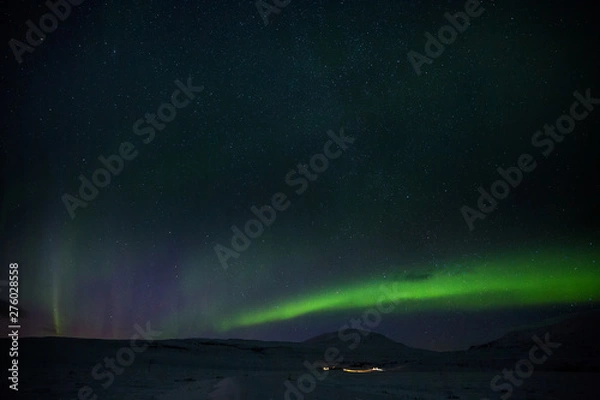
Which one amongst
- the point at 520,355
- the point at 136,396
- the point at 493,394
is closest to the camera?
the point at 136,396

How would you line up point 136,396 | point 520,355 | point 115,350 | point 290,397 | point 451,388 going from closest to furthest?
1. point 290,397
2. point 136,396
3. point 451,388
4. point 115,350
5. point 520,355

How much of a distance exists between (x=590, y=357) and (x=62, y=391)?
36810 mm

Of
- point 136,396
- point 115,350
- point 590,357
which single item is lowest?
point 590,357

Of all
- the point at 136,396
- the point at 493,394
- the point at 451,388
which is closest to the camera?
the point at 136,396

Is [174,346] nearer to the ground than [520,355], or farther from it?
farther from it

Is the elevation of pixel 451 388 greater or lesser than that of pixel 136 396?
lesser

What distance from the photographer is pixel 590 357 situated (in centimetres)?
3173

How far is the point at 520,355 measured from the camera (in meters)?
35.3

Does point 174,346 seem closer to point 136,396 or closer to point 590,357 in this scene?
point 136,396

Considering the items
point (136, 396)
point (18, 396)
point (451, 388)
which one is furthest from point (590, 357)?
point (18, 396)

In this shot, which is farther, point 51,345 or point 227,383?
point 51,345

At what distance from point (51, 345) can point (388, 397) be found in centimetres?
2301

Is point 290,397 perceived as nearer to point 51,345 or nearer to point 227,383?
point 227,383

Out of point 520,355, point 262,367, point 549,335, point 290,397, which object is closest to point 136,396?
point 290,397
